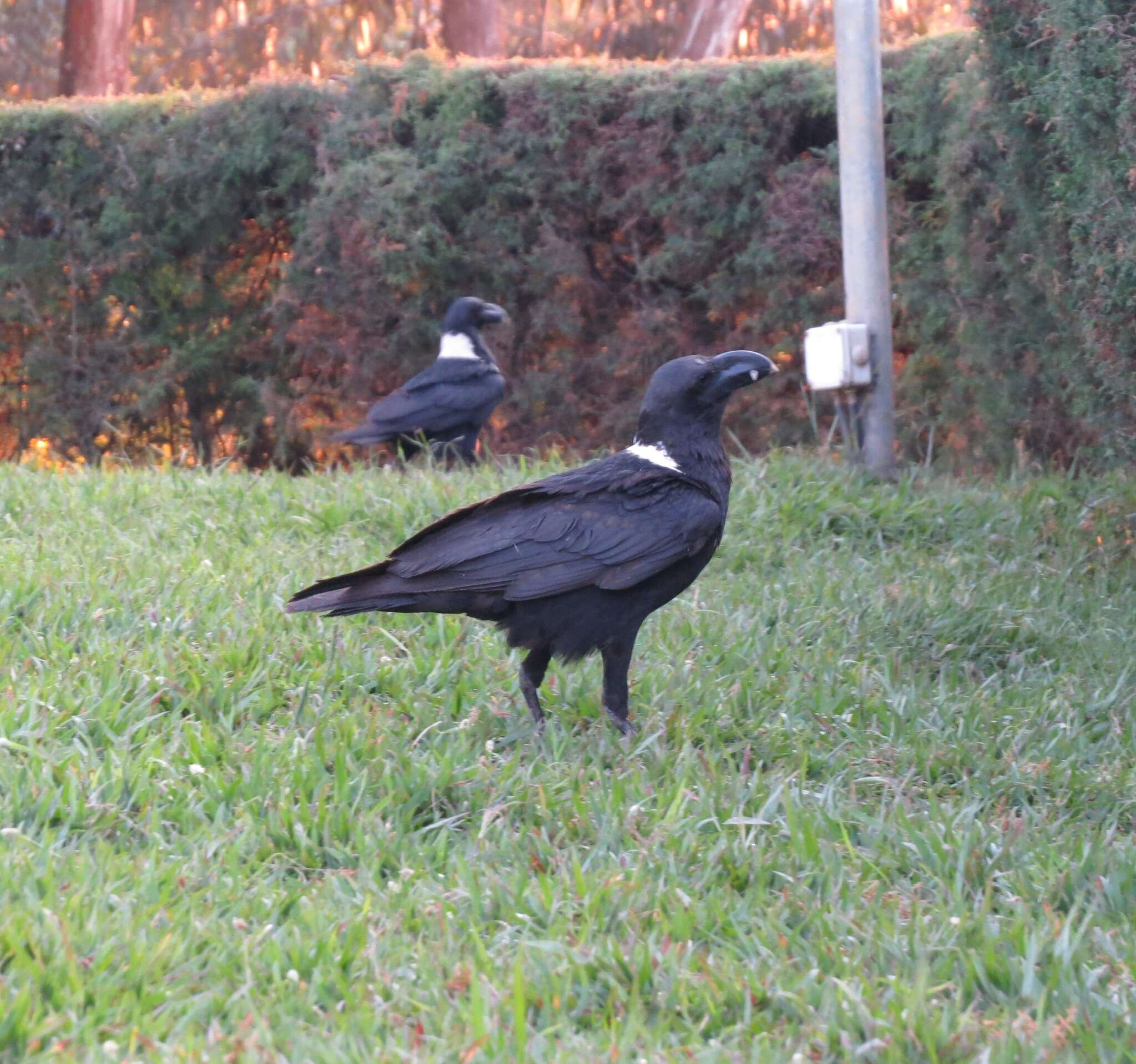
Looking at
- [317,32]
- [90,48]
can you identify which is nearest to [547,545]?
[90,48]

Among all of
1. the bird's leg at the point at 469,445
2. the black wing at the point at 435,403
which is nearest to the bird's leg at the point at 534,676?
the black wing at the point at 435,403

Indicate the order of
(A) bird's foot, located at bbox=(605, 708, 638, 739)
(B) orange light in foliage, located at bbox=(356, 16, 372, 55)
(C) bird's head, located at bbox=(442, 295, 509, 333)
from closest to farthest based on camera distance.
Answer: (A) bird's foot, located at bbox=(605, 708, 638, 739) < (C) bird's head, located at bbox=(442, 295, 509, 333) < (B) orange light in foliage, located at bbox=(356, 16, 372, 55)

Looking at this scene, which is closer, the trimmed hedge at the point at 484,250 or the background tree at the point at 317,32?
the trimmed hedge at the point at 484,250

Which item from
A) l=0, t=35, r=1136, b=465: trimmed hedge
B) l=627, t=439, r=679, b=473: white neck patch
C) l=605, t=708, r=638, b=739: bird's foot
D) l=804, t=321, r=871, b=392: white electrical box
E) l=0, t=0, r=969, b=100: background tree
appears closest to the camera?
l=605, t=708, r=638, b=739: bird's foot

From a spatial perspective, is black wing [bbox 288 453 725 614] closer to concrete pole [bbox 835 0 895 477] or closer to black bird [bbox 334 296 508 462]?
concrete pole [bbox 835 0 895 477]

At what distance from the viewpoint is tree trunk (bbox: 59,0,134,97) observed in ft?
51.2

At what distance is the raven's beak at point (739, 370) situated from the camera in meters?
4.15

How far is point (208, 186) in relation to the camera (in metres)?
9.24

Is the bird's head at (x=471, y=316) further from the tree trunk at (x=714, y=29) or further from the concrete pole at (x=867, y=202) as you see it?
the tree trunk at (x=714, y=29)

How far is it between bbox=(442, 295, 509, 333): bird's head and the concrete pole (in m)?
2.23

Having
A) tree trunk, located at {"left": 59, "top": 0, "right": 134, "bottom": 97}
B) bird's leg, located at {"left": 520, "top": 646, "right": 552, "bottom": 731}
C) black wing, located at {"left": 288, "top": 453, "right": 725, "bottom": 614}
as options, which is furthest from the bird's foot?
tree trunk, located at {"left": 59, "top": 0, "right": 134, "bottom": 97}

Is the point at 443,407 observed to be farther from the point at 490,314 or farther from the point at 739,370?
the point at 739,370

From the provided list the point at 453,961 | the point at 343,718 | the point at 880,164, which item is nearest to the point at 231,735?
the point at 343,718

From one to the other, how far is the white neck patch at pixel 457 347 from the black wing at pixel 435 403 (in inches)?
3.1
